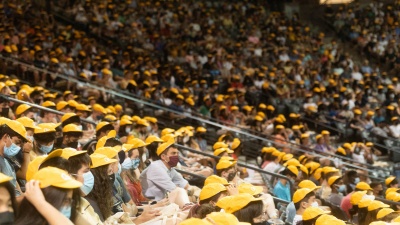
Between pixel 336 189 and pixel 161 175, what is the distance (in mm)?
3330

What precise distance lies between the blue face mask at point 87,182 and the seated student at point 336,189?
188 inches

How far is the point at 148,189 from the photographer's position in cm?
823

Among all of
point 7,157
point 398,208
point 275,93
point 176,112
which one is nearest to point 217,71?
point 275,93

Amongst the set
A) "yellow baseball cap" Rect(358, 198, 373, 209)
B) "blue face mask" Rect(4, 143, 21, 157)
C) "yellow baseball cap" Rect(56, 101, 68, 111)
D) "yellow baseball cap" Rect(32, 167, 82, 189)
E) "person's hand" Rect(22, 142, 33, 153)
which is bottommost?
"yellow baseball cap" Rect(56, 101, 68, 111)

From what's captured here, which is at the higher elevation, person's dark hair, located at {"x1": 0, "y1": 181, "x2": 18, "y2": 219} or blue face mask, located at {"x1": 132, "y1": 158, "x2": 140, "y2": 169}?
person's dark hair, located at {"x1": 0, "y1": 181, "x2": 18, "y2": 219}

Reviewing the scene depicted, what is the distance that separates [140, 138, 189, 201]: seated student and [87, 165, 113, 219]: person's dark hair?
209 centimetres

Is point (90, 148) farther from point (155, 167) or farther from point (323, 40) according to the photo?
point (323, 40)

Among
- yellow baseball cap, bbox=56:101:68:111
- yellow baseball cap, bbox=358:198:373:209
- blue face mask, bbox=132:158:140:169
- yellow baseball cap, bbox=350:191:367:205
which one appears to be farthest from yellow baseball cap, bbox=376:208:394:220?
yellow baseball cap, bbox=56:101:68:111

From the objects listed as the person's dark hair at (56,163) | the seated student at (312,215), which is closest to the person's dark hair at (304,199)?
the seated student at (312,215)

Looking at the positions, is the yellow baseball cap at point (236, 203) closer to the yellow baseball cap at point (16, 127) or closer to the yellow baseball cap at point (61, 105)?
the yellow baseball cap at point (16, 127)

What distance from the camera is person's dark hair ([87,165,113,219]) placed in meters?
5.96

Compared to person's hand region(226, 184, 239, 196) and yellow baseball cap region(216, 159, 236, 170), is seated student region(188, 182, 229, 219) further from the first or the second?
yellow baseball cap region(216, 159, 236, 170)

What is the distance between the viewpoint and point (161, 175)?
8.18 m

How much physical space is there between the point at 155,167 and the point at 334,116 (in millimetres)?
11614
